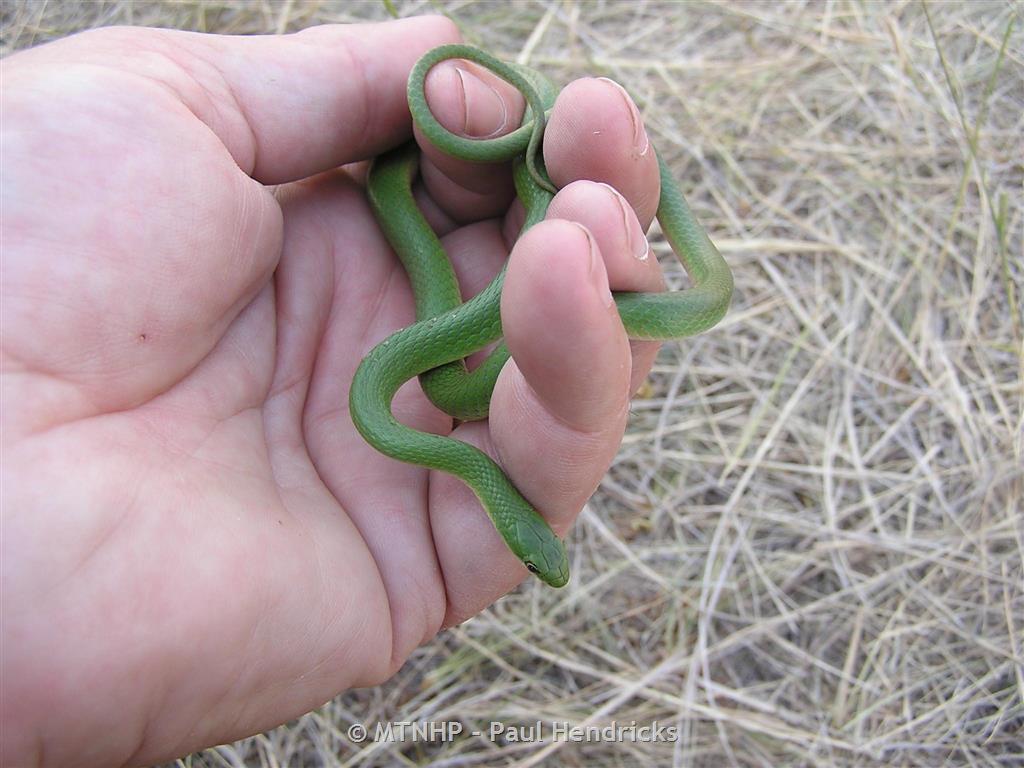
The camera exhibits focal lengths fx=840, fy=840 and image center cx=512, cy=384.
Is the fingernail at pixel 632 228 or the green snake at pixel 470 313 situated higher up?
the fingernail at pixel 632 228

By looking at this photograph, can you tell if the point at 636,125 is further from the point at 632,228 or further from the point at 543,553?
the point at 543,553

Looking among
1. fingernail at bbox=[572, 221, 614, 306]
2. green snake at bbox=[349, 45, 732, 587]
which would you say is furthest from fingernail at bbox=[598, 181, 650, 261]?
fingernail at bbox=[572, 221, 614, 306]

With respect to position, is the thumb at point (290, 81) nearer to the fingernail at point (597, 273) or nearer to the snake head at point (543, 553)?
the fingernail at point (597, 273)

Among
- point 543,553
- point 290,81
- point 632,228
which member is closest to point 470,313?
point 632,228

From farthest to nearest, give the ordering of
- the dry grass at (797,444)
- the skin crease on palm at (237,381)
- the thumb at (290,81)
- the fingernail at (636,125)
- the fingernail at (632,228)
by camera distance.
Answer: the dry grass at (797,444), the thumb at (290,81), the fingernail at (636,125), the fingernail at (632,228), the skin crease on palm at (237,381)

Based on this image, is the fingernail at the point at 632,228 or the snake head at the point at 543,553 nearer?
the fingernail at the point at 632,228

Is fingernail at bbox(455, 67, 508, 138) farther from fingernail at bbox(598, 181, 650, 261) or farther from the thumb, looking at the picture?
fingernail at bbox(598, 181, 650, 261)

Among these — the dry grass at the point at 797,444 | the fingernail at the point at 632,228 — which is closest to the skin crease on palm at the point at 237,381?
the fingernail at the point at 632,228

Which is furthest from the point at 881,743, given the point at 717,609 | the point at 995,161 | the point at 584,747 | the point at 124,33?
the point at 124,33
